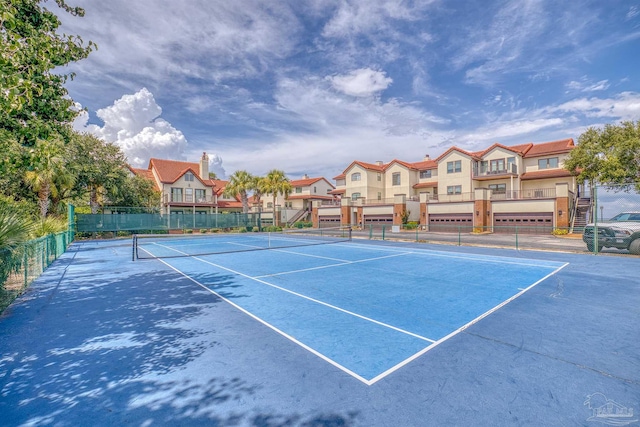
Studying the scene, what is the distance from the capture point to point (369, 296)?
9.71 m

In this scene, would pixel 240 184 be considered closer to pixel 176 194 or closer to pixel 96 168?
pixel 176 194

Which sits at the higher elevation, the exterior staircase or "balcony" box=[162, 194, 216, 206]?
"balcony" box=[162, 194, 216, 206]

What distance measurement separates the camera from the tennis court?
13.6ft

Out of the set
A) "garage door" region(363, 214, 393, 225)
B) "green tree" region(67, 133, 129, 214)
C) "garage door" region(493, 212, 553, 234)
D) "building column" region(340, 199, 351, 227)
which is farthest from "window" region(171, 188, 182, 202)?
"garage door" region(493, 212, 553, 234)

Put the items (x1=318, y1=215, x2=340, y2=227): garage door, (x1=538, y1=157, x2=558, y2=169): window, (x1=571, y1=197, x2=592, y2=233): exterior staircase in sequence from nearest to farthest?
(x1=571, y1=197, x2=592, y2=233): exterior staircase
(x1=538, y1=157, x2=558, y2=169): window
(x1=318, y1=215, x2=340, y2=227): garage door

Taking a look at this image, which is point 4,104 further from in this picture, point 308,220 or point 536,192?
point 308,220

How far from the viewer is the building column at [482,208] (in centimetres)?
3875

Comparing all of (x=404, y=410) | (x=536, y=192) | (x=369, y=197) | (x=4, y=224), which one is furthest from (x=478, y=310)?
(x=369, y=197)

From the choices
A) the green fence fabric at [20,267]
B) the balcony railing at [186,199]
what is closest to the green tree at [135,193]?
the balcony railing at [186,199]

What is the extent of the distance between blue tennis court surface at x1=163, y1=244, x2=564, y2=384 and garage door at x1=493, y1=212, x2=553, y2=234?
22.8m

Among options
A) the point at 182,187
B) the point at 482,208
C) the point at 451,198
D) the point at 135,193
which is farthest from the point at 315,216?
the point at 135,193

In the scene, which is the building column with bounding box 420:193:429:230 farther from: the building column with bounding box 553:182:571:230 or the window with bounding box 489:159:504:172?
the building column with bounding box 553:182:571:230

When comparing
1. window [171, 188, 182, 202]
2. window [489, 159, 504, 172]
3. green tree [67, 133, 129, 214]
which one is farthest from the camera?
window [171, 188, 182, 202]

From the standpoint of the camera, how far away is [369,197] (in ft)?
177
